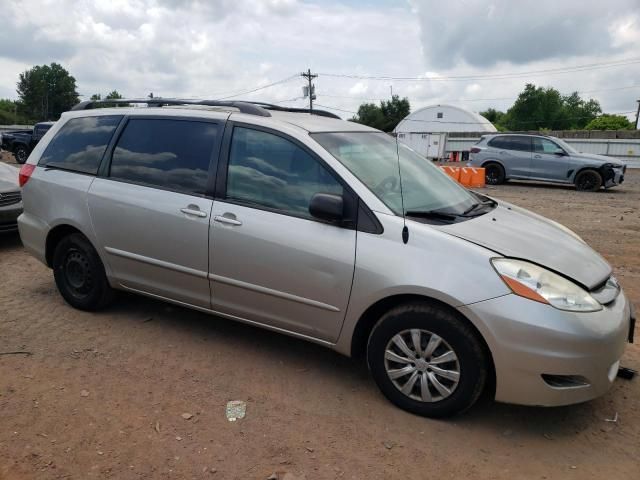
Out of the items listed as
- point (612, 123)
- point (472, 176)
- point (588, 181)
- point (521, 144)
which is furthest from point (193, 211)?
point (612, 123)

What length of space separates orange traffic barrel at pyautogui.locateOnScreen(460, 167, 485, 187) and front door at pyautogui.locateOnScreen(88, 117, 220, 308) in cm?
1300

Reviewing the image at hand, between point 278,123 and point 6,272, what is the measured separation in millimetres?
4099

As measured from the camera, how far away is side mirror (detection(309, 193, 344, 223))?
3238 millimetres

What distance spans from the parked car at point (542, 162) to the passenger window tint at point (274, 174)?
45.9ft

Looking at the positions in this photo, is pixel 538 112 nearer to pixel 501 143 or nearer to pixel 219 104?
pixel 501 143

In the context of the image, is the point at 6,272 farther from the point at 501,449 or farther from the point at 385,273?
the point at 501,449

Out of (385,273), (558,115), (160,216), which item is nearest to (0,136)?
(160,216)

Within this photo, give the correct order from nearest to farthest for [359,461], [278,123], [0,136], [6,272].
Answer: [359,461] < [278,123] < [6,272] < [0,136]

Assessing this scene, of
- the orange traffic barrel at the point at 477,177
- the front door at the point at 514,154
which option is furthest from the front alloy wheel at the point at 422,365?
the front door at the point at 514,154

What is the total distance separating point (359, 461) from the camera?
110 inches

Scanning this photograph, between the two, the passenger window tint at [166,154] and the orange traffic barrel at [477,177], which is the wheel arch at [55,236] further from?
the orange traffic barrel at [477,177]

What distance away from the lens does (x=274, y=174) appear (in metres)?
3.65

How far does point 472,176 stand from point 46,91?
93655 mm

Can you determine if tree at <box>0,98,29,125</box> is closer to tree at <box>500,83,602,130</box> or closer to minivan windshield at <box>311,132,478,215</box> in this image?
tree at <box>500,83,602,130</box>
